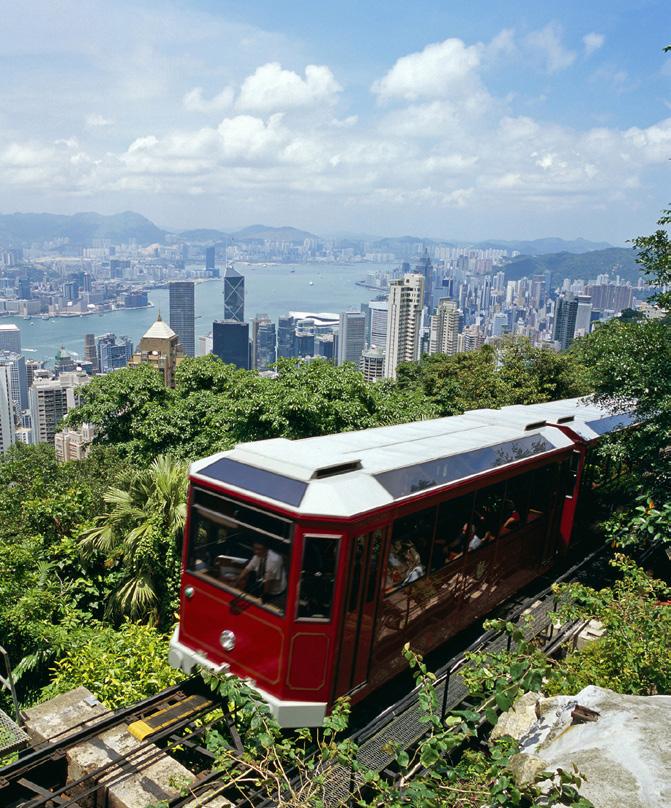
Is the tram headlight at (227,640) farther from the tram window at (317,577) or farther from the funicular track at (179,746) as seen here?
the tram window at (317,577)

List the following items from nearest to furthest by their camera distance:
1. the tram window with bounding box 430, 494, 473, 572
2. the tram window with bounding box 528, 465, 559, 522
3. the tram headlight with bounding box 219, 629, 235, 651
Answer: the tram headlight with bounding box 219, 629, 235, 651, the tram window with bounding box 430, 494, 473, 572, the tram window with bounding box 528, 465, 559, 522

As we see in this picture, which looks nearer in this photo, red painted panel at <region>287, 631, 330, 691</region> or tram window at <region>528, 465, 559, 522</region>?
red painted panel at <region>287, 631, 330, 691</region>

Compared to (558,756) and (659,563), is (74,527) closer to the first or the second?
(558,756)

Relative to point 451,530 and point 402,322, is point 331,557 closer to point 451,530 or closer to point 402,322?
point 451,530

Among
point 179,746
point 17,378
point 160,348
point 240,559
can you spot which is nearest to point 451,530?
point 240,559

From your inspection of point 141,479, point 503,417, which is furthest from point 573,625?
point 141,479

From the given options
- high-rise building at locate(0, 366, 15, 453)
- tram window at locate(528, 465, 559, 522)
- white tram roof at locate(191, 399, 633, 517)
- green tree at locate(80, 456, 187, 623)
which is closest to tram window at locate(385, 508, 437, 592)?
white tram roof at locate(191, 399, 633, 517)

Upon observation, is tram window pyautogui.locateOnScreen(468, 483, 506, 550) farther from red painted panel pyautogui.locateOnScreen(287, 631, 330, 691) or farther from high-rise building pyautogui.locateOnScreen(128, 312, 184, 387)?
high-rise building pyautogui.locateOnScreen(128, 312, 184, 387)
